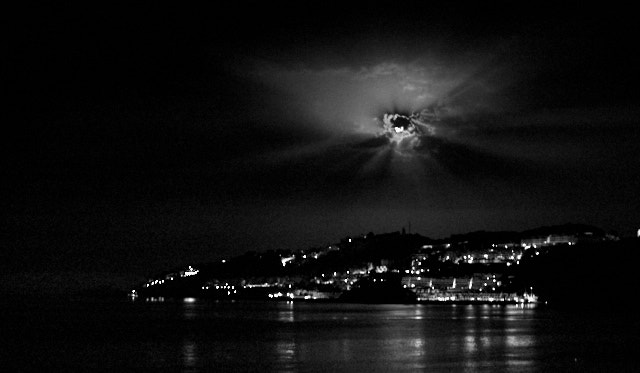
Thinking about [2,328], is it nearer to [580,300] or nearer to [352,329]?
[352,329]

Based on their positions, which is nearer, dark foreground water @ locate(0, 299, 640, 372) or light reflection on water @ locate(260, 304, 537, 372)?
dark foreground water @ locate(0, 299, 640, 372)

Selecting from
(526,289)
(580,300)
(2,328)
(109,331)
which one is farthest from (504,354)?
(526,289)

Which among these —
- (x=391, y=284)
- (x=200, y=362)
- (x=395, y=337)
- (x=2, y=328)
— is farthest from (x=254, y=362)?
(x=391, y=284)

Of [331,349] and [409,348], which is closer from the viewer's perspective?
[331,349]

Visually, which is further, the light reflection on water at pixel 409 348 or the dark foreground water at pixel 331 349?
the light reflection on water at pixel 409 348

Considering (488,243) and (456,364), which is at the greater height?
(488,243)

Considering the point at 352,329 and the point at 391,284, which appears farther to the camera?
the point at 391,284

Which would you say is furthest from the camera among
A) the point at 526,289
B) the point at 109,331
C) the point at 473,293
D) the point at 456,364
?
the point at 473,293

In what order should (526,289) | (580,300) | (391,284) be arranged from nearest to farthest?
(580,300) → (526,289) → (391,284)

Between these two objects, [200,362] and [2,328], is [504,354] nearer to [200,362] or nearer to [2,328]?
[200,362]
